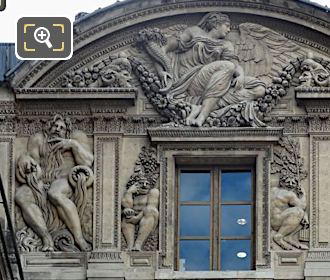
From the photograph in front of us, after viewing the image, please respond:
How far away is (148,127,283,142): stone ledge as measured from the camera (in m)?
24.4

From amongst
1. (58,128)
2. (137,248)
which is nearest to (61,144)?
(58,128)

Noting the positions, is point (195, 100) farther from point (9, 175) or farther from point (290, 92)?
point (9, 175)

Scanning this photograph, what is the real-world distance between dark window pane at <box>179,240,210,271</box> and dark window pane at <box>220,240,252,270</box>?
236mm

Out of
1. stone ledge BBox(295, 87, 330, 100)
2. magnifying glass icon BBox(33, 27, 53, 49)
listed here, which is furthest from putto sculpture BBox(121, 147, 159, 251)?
magnifying glass icon BBox(33, 27, 53, 49)

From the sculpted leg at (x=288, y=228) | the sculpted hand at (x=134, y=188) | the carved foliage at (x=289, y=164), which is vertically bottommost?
the sculpted leg at (x=288, y=228)

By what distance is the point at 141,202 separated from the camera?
80.1ft

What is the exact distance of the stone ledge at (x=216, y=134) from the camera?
2439 cm

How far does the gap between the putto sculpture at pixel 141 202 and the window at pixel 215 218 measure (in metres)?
0.46

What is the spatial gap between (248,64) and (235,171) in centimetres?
165

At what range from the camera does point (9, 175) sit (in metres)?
24.5

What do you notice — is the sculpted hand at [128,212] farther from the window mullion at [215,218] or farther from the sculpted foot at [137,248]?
the window mullion at [215,218]

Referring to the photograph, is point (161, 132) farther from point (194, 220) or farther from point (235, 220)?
point (235, 220)

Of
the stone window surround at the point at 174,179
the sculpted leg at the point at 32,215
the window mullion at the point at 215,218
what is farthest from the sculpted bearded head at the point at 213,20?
the sculpted leg at the point at 32,215

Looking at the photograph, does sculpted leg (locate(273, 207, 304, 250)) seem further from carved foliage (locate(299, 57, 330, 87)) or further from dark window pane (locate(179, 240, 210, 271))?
carved foliage (locate(299, 57, 330, 87))
